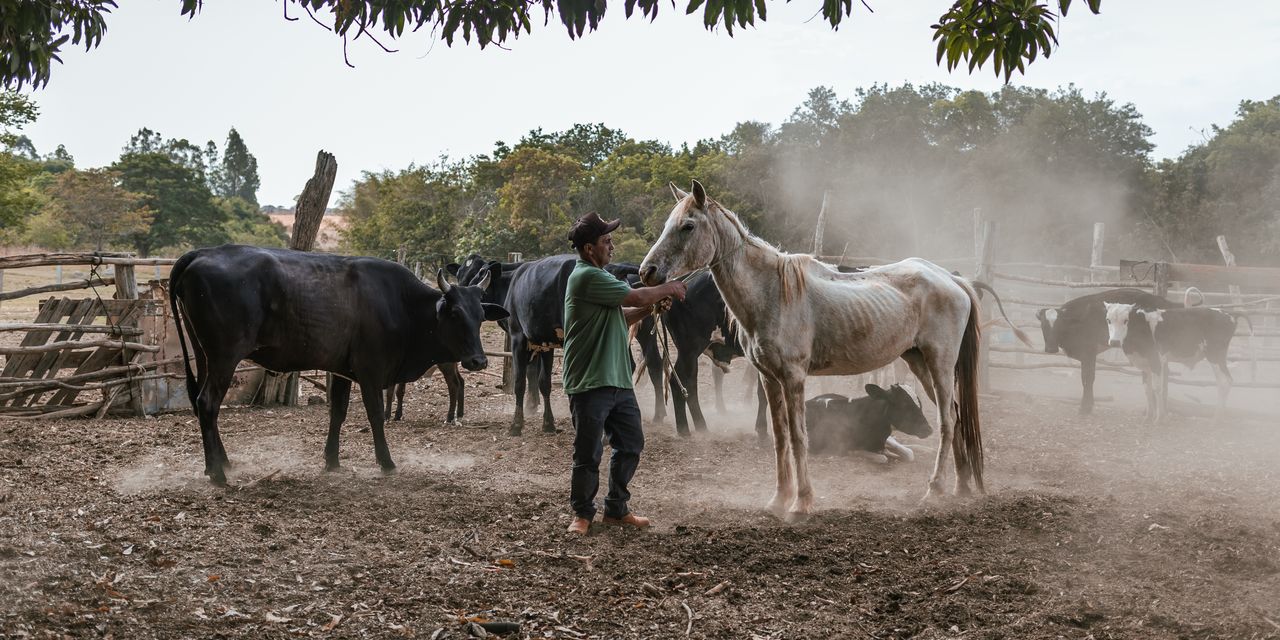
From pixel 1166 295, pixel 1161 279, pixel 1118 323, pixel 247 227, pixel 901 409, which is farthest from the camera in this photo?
pixel 247 227

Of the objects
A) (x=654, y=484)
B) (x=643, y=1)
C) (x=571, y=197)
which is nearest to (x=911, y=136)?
(x=571, y=197)

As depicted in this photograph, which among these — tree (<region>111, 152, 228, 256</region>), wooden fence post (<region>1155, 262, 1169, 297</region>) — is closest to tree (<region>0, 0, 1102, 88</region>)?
wooden fence post (<region>1155, 262, 1169, 297</region>)

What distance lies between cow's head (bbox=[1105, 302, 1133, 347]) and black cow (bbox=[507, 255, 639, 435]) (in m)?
5.90

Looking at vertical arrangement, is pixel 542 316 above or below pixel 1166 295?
below

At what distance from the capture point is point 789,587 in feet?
14.5

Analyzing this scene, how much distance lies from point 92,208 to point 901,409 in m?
46.4

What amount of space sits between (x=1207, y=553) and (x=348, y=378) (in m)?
5.79

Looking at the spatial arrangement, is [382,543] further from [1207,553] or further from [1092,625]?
[1207,553]

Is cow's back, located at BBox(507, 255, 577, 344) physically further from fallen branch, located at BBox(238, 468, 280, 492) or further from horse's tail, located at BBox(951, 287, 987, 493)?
horse's tail, located at BBox(951, 287, 987, 493)

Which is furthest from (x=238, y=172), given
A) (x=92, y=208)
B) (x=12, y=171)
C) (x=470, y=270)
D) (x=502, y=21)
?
(x=502, y=21)

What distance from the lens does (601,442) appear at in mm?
5352

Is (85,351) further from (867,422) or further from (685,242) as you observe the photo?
(867,422)

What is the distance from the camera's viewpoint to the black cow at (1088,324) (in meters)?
10.9

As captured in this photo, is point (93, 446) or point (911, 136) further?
point (911, 136)
